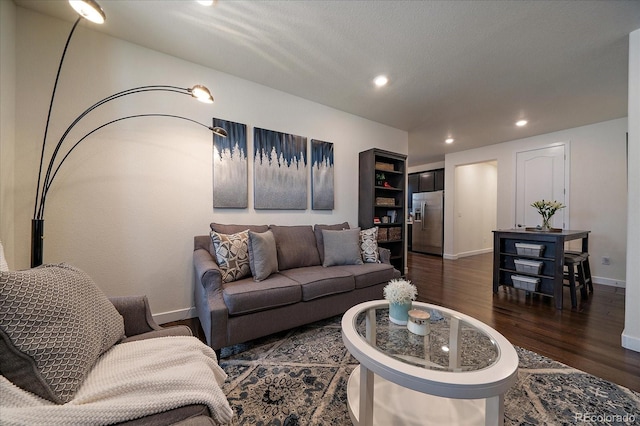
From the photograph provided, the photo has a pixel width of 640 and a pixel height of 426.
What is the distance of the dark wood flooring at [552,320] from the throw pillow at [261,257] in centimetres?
75

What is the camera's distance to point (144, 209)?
2195 mm

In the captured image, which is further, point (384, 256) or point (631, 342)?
point (384, 256)

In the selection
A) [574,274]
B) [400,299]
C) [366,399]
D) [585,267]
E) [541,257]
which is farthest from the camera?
[585,267]

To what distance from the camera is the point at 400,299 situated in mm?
1404

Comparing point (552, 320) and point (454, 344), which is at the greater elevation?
point (454, 344)

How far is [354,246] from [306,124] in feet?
5.73

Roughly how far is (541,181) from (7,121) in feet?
22.5

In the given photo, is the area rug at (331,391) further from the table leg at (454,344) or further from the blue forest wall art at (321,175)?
the blue forest wall art at (321,175)

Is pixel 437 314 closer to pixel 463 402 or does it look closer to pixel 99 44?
pixel 463 402

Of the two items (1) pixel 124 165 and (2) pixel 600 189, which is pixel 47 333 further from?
(2) pixel 600 189

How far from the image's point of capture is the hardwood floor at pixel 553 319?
1.73 metres

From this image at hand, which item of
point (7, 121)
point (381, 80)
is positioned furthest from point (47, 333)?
point (381, 80)

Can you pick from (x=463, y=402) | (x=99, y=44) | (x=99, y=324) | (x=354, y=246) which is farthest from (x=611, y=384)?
(x=99, y=44)

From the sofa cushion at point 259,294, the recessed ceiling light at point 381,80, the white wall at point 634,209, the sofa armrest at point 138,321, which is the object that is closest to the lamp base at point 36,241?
the sofa armrest at point 138,321
